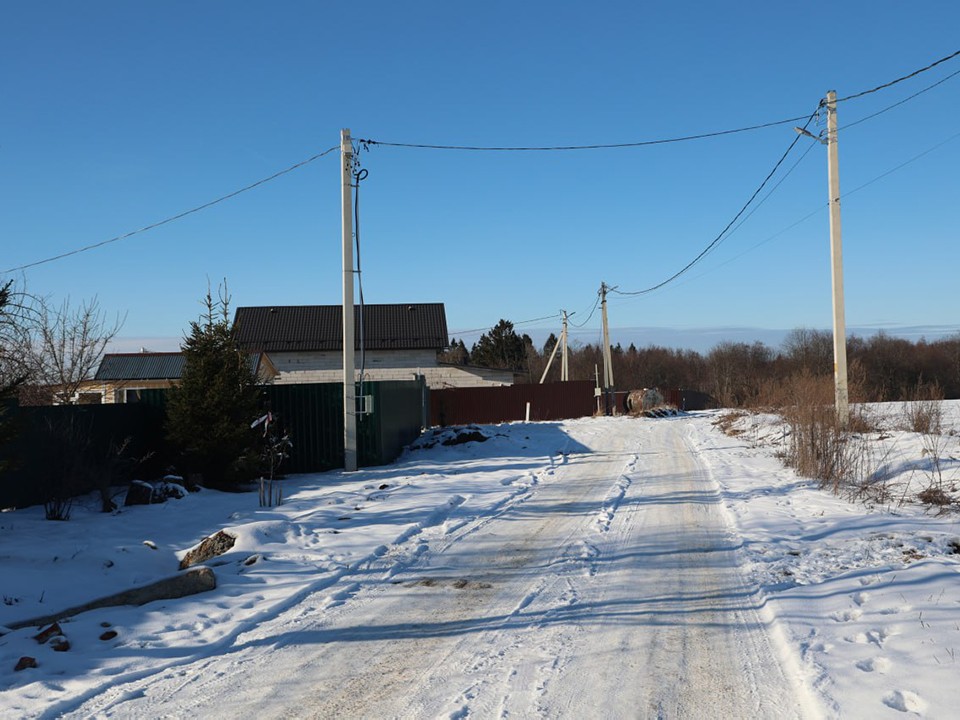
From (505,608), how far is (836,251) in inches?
650

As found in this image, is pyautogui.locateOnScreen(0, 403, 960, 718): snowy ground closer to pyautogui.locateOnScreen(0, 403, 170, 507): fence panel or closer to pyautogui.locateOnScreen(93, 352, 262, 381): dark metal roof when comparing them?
pyautogui.locateOnScreen(0, 403, 170, 507): fence panel

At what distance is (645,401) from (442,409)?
1219cm

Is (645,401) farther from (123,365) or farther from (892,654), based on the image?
(892,654)

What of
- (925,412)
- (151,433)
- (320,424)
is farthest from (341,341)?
(925,412)

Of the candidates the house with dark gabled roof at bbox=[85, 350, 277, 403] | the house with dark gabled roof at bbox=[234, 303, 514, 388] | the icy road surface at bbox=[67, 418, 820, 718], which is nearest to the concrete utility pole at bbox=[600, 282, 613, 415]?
the house with dark gabled roof at bbox=[234, 303, 514, 388]

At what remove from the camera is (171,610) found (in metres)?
6.91

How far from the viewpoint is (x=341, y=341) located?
44094 millimetres

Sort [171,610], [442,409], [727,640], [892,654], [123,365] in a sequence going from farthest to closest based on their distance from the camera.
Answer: [442,409], [123,365], [171,610], [727,640], [892,654]

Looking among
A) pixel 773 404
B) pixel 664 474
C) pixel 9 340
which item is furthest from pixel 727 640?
pixel 773 404

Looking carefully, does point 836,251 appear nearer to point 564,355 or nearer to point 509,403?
point 509,403

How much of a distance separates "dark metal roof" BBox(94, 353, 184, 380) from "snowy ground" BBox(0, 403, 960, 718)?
20.8 meters

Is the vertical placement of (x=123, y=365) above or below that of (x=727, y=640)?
above

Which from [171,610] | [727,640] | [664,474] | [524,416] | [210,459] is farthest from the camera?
[524,416]

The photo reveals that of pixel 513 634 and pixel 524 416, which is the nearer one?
pixel 513 634
